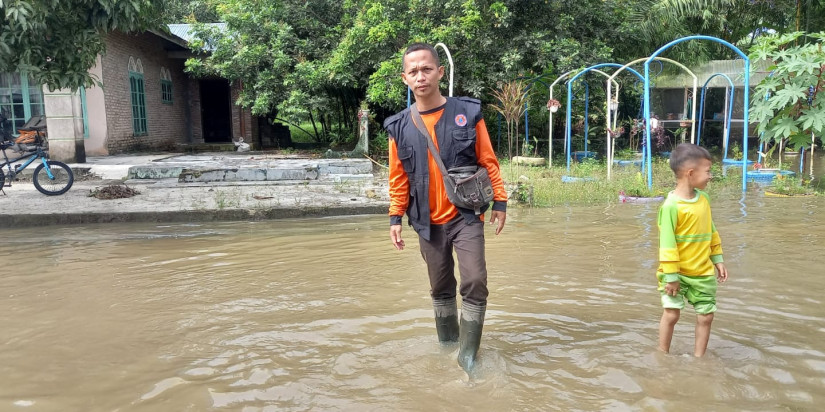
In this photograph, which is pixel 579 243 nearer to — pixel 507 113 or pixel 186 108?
pixel 507 113

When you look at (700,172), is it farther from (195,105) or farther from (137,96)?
(195,105)

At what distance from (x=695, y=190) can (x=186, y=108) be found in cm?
2038

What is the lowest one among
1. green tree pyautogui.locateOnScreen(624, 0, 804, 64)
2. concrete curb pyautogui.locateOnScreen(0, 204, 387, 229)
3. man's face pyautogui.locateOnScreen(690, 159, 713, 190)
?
concrete curb pyautogui.locateOnScreen(0, 204, 387, 229)

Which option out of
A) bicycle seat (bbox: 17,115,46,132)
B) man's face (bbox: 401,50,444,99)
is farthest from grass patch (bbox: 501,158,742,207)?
bicycle seat (bbox: 17,115,46,132)

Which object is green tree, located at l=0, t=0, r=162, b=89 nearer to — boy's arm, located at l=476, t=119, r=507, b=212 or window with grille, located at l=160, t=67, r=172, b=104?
boy's arm, located at l=476, t=119, r=507, b=212

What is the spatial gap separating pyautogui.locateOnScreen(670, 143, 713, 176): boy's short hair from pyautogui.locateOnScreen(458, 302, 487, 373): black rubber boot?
4.11 feet

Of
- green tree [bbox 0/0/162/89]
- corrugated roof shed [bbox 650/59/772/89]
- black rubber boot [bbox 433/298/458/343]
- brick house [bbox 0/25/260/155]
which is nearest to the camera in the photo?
black rubber boot [bbox 433/298/458/343]

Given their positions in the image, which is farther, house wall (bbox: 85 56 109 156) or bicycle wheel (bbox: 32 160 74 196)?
house wall (bbox: 85 56 109 156)

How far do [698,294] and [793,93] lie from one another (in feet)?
25.1

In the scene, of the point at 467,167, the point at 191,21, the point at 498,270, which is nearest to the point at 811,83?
the point at 498,270

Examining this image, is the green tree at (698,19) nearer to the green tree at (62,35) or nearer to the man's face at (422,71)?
the green tree at (62,35)

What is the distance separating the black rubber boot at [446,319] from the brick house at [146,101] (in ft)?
35.4

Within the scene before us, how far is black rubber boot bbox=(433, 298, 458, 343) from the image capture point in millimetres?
3588

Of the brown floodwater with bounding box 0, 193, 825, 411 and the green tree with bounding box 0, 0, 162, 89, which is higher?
the green tree with bounding box 0, 0, 162, 89
